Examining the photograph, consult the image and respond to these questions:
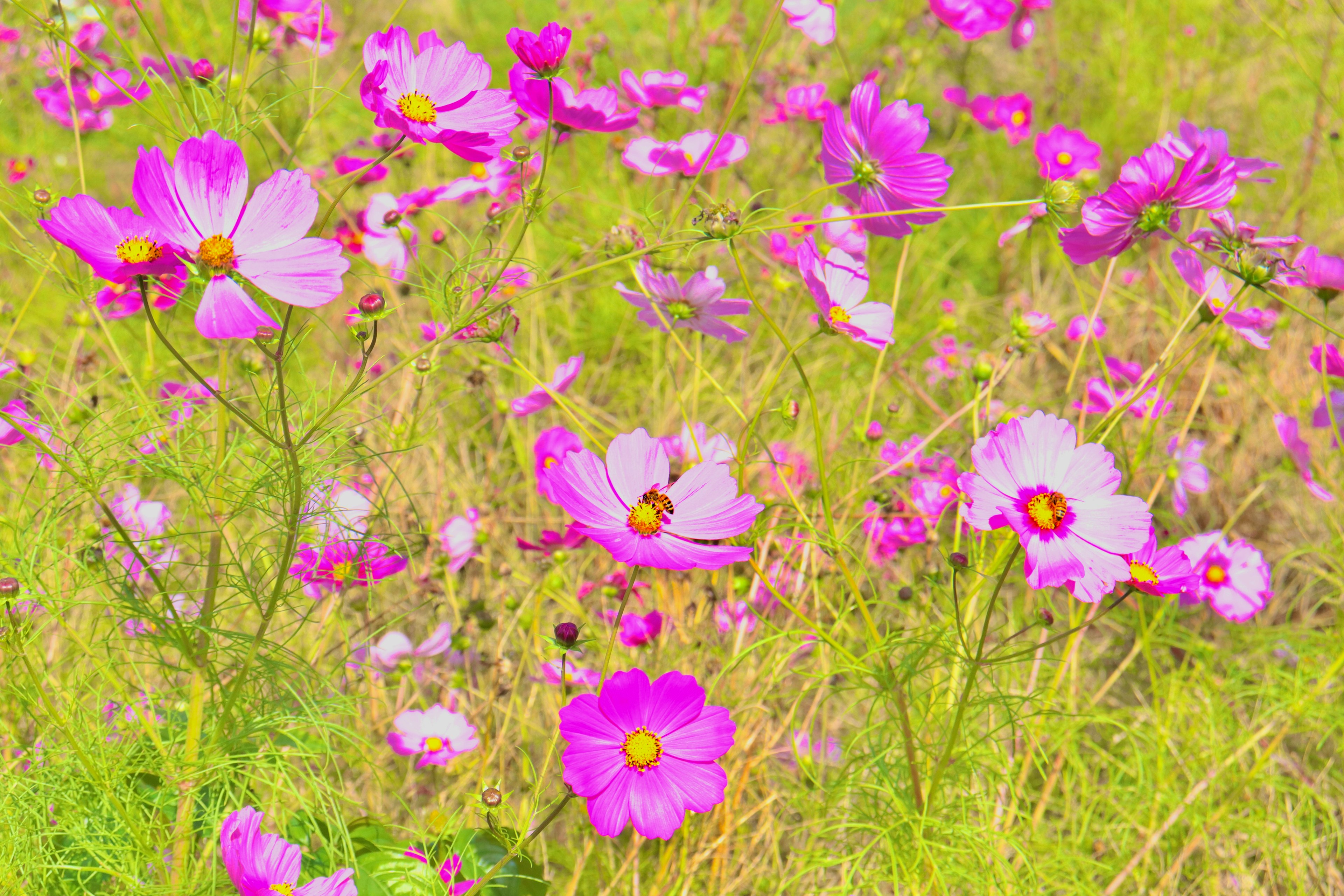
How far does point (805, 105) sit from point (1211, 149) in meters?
1.01

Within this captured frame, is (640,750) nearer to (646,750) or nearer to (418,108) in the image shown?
(646,750)

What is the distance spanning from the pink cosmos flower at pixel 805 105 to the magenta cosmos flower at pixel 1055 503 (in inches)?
45.0

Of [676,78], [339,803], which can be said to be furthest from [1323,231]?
[339,803]

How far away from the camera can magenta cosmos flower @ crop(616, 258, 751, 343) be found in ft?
3.48

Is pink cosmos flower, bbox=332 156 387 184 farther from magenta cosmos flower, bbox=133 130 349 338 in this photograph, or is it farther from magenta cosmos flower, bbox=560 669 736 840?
magenta cosmos flower, bbox=560 669 736 840

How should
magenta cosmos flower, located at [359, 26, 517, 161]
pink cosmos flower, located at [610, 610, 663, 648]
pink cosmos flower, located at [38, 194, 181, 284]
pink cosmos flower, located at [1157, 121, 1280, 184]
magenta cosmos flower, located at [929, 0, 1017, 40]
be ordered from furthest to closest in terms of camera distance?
magenta cosmos flower, located at [929, 0, 1017, 40], pink cosmos flower, located at [610, 610, 663, 648], pink cosmos flower, located at [1157, 121, 1280, 184], magenta cosmos flower, located at [359, 26, 517, 161], pink cosmos flower, located at [38, 194, 181, 284]

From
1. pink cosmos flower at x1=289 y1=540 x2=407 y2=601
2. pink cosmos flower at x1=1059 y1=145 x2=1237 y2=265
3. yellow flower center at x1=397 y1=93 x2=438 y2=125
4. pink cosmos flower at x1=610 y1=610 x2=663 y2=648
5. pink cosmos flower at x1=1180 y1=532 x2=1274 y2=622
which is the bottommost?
pink cosmos flower at x1=1180 y1=532 x2=1274 y2=622

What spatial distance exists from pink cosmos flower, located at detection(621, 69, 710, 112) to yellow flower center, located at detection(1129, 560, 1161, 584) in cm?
102

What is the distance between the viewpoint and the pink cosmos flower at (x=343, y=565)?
3.14 ft

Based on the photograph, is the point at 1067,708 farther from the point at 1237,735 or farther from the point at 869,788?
the point at 869,788

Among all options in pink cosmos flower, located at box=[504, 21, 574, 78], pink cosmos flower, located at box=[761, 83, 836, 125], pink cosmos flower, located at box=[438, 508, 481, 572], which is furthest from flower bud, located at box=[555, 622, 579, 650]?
pink cosmos flower, located at box=[761, 83, 836, 125]

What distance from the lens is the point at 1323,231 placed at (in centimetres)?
226

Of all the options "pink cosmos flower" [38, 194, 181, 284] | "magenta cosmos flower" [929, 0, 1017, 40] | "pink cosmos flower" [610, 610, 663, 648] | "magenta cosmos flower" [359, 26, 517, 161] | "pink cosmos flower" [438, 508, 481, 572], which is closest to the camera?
"pink cosmos flower" [38, 194, 181, 284]

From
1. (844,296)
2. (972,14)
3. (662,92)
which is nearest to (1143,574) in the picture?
(844,296)
